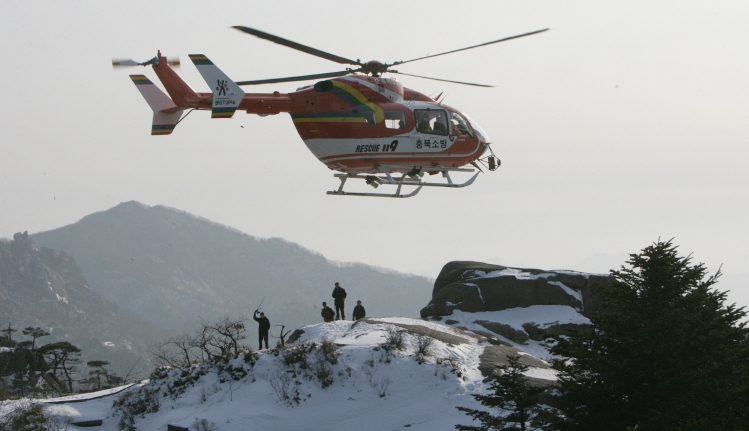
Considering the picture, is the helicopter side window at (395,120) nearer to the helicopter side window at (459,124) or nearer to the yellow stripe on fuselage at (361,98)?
the yellow stripe on fuselage at (361,98)

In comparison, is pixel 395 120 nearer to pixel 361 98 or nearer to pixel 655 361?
pixel 361 98

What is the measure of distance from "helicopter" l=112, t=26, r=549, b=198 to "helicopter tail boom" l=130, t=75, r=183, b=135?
0.03 meters

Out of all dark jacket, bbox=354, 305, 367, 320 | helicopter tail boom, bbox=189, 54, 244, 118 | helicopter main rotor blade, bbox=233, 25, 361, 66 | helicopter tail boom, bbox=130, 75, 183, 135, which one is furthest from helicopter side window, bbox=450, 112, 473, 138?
dark jacket, bbox=354, 305, 367, 320

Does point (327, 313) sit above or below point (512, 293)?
below

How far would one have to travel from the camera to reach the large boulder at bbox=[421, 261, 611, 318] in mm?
39438

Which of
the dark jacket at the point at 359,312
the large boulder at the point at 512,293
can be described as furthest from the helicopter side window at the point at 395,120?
the large boulder at the point at 512,293

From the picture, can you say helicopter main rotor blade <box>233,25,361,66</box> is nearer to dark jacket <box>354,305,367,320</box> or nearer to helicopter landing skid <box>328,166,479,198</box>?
helicopter landing skid <box>328,166,479,198</box>

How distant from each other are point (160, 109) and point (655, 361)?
57.5 feet

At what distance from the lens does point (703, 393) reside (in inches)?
655

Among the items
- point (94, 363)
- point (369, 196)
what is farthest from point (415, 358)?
point (94, 363)

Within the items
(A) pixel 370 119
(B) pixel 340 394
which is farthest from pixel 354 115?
(B) pixel 340 394

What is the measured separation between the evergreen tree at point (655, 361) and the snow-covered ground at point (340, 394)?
455 inches

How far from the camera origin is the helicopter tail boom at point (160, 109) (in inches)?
1109

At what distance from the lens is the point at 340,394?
103 ft
